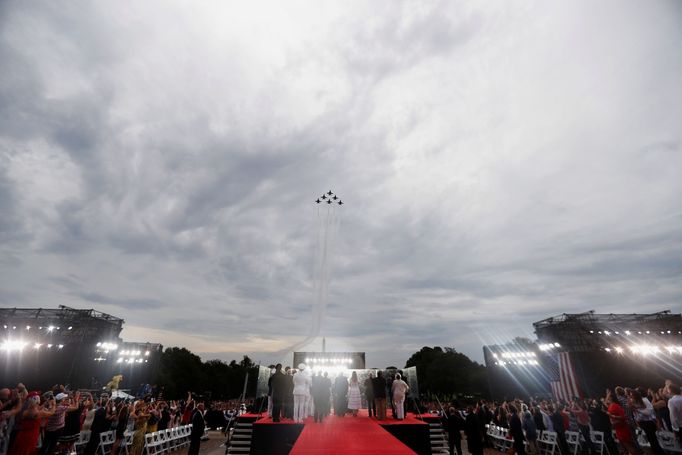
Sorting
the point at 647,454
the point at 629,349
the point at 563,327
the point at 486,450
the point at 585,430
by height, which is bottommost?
the point at 486,450

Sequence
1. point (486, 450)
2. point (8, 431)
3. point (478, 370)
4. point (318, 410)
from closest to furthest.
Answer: point (8, 431), point (318, 410), point (486, 450), point (478, 370)

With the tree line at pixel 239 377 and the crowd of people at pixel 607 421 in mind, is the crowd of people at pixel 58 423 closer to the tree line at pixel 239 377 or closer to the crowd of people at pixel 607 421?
the crowd of people at pixel 607 421

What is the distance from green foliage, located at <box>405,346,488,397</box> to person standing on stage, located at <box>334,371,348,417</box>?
69.1 meters

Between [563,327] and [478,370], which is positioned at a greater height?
[563,327]

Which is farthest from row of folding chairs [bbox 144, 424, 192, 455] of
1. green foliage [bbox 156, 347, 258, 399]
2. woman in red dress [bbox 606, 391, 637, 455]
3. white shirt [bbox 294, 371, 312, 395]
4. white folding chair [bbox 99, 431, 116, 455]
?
green foliage [bbox 156, 347, 258, 399]

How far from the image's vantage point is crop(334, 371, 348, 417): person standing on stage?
14.6m

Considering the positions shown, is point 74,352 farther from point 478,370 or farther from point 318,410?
point 478,370

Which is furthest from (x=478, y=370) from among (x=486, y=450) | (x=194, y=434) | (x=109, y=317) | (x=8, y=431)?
(x=8, y=431)

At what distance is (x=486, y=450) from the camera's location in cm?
1636

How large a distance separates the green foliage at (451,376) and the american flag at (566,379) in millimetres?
41751

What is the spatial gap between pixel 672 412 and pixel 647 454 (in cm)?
411

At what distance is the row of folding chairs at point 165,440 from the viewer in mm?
12670

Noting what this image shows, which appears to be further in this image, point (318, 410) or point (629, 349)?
point (629, 349)

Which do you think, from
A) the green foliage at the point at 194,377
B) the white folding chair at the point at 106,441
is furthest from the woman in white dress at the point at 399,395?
the green foliage at the point at 194,377
